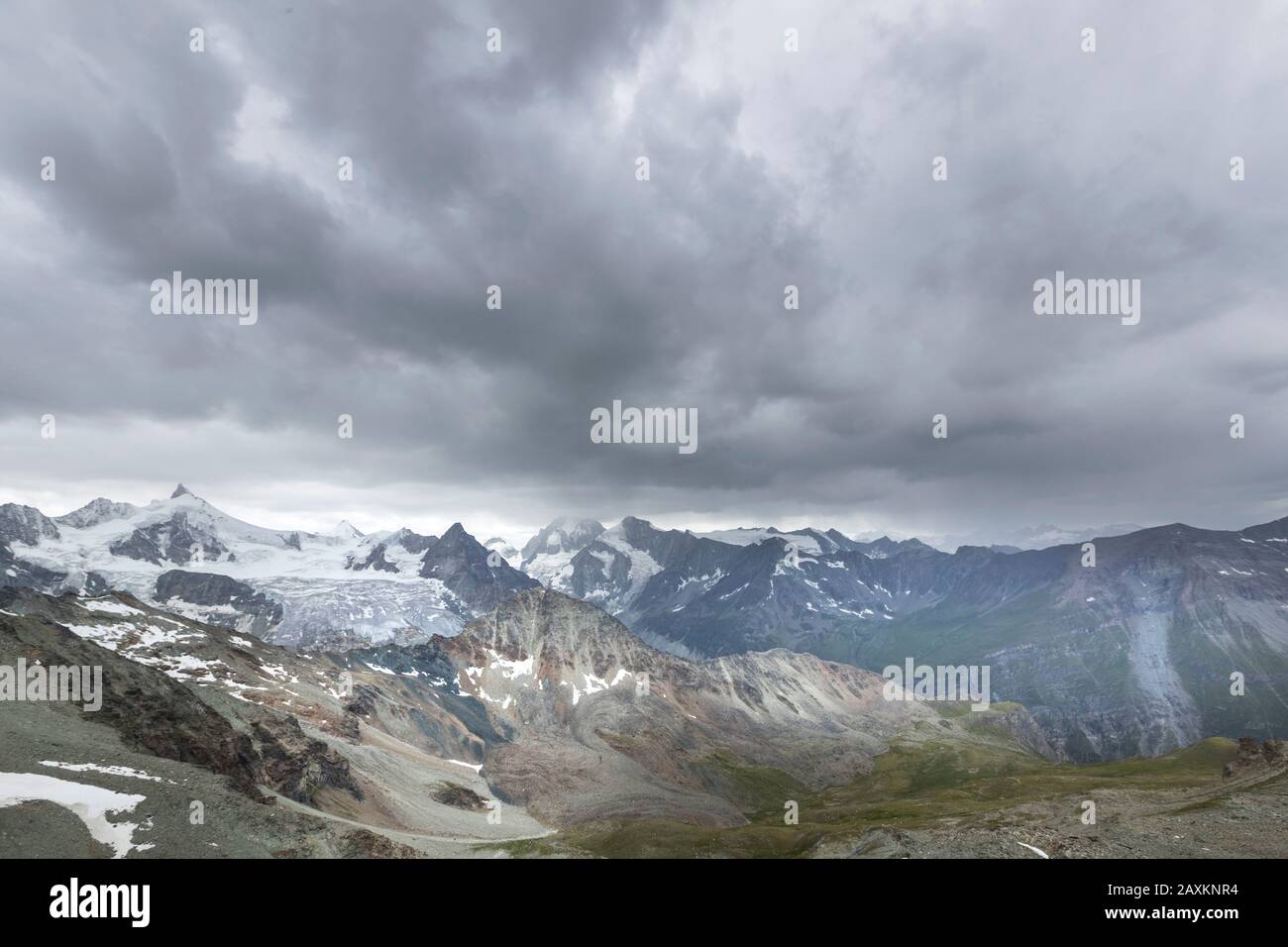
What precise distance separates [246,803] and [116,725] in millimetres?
25642

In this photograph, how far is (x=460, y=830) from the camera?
110250 mm

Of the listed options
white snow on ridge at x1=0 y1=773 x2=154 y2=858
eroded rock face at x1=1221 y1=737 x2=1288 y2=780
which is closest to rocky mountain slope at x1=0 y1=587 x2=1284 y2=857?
white snow on ridge at x1=0 y1=773 x2=154 y2=858

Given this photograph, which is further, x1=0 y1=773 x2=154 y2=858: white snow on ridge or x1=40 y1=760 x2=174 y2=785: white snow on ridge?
x1=40 y1=760 x2=174 y2=785: white snow on ridge

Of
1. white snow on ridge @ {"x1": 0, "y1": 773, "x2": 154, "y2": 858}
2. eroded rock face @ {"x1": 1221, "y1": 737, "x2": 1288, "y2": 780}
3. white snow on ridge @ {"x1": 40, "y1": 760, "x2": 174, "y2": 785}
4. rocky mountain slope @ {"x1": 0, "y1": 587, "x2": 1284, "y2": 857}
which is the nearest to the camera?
white snow on ridge @ {"x1": 0, "y1": 773, "x2": 154, "y2": 858}

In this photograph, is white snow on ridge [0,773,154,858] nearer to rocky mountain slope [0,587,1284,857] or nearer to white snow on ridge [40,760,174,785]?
rocky mountain slope [0,587,1284,857]

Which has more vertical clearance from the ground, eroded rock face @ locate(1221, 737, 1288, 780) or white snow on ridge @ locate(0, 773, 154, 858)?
white snow on ridge @ locate(0, 773, 154, 858)

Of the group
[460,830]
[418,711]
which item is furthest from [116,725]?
[418,711]

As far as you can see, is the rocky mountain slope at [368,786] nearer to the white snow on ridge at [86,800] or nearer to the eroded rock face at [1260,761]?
the white snow on ridge at [86,800]

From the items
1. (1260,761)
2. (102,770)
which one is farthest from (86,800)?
(1260,761)

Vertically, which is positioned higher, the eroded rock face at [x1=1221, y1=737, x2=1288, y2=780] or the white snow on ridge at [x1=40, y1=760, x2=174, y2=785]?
the white snow on ridge at [x1=40, y1=760, x2=174, y2=785]

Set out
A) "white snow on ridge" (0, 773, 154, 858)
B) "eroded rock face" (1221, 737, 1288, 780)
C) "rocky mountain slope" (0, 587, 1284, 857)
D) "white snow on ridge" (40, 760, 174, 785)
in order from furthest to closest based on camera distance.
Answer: "eroded rock face" (1221, 737, 1288, 780)
"white snow on ridge" (40, 760, 174, 785)
"rocky mountain slope" (0, 587, 1284, 857)
"white snow on ridge" (0, 773, 154, 858)
